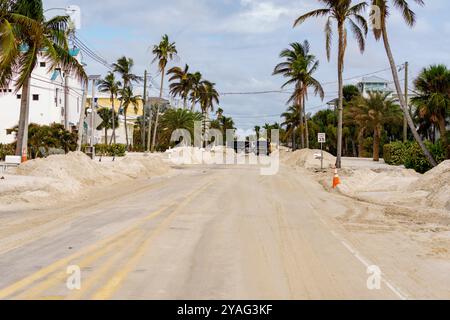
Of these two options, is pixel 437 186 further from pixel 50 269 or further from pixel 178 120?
pixel 178 120

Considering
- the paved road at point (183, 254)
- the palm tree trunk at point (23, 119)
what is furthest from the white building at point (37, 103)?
the paved road at point (183, 254)

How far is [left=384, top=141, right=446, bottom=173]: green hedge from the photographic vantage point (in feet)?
115

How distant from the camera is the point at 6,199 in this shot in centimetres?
1734

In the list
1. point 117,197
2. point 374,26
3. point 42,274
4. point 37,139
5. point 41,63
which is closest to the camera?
point 42,274

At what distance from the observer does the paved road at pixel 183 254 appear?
726 cm

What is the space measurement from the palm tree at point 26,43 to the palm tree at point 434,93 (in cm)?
2434

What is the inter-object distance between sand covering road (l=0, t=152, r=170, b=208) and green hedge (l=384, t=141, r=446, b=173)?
17186 mm

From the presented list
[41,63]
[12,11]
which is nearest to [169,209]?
[12,11]

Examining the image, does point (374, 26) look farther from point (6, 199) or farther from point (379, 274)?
point (379, 274)

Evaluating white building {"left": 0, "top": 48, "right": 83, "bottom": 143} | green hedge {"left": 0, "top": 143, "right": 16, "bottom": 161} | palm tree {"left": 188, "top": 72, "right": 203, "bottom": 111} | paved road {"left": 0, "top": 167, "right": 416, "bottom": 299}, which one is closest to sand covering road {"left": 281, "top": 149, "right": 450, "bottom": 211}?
paved road {"left": 0, "top": 167, "right": 416, "bottom": 299}

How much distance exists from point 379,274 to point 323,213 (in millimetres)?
7974

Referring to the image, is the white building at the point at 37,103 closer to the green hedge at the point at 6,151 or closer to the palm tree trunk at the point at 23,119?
the green hedge at the point at 6,151

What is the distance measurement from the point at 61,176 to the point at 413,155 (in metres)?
24.9

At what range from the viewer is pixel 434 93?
39531mm
